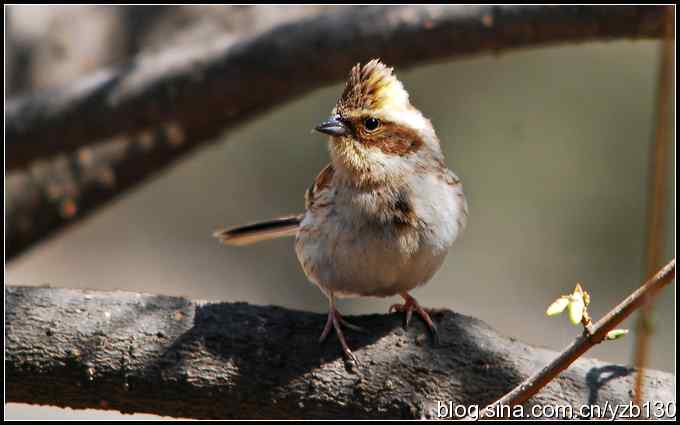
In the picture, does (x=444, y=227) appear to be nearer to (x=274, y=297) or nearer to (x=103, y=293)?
(x=103, y=293)

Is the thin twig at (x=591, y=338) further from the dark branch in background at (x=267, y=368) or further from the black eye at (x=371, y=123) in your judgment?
the black eye at (x=371, y=123)

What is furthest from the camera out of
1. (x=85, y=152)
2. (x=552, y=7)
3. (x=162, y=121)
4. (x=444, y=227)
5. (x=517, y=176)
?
(x=517, y=176)

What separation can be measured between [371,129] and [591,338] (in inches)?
61.0

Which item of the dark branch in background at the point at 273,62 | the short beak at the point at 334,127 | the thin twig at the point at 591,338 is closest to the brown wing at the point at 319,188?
the short beak at the point at 334,127

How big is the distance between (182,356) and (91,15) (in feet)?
12.1

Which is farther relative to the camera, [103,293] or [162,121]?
[162,121]

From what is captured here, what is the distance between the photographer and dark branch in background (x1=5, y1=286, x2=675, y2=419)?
9.99 feet

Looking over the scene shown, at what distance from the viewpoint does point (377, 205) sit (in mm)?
3246

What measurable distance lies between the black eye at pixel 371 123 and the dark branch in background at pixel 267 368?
0.74 meters

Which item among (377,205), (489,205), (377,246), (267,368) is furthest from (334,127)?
(489,205)

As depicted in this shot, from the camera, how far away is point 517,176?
841 centimetres

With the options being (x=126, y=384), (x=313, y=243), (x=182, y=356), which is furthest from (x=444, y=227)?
(x=126, y=384)

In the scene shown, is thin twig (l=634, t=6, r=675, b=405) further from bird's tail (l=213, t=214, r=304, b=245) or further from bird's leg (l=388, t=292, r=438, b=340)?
bird's tail (l=213, t=214, r=304, b=245)

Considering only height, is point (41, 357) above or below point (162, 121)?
below
